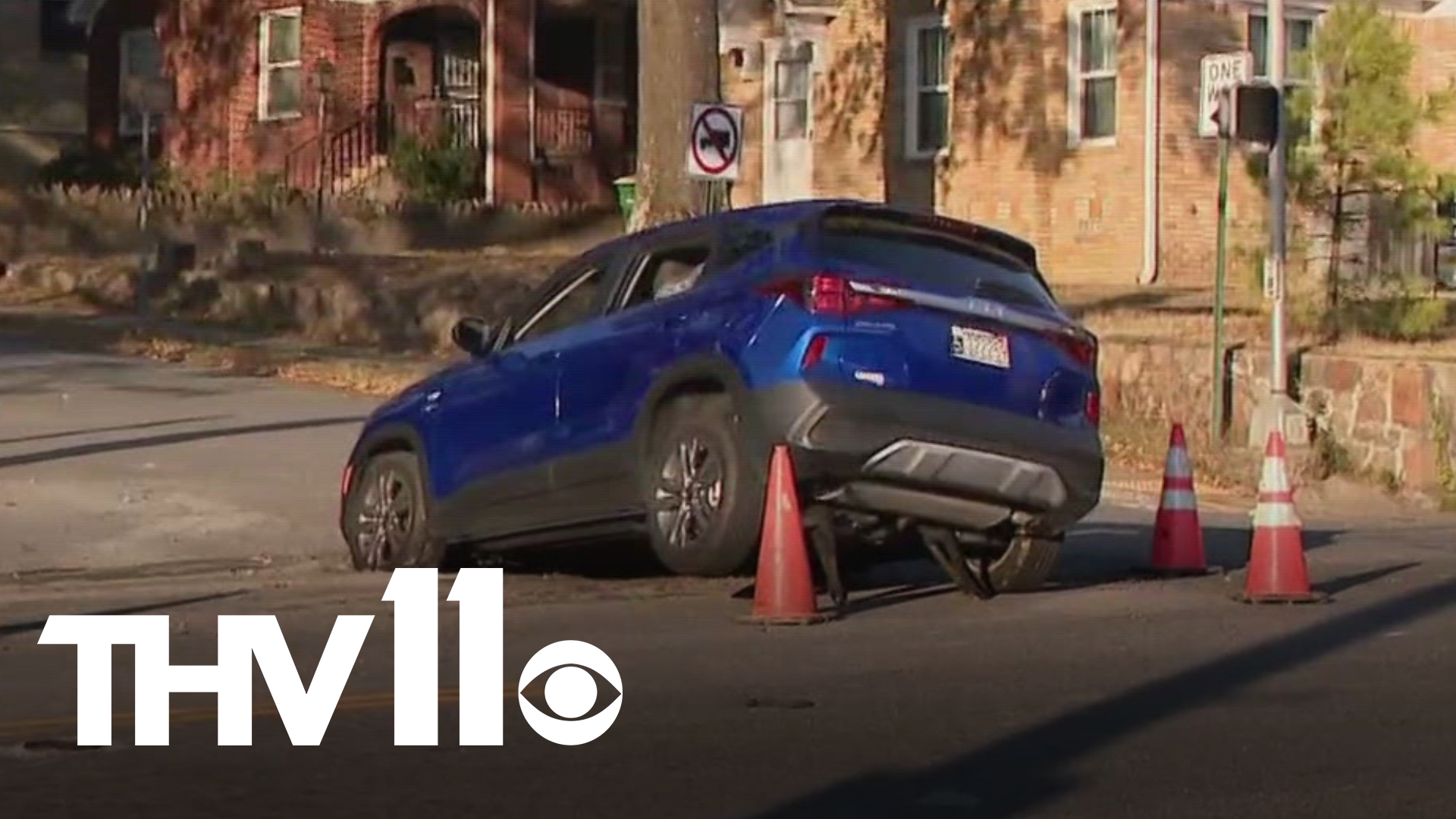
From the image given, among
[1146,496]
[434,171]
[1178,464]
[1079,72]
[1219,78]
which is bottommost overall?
[1146,496]

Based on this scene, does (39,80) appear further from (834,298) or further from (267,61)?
(834,298)

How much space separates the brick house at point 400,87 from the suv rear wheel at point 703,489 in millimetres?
26337

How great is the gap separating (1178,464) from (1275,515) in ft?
4.70

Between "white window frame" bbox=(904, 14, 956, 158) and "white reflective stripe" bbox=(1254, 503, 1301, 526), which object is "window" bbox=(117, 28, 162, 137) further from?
"white reflective stripe" bbox=(1254, 503, 1301, 526)

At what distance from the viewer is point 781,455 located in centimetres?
1170

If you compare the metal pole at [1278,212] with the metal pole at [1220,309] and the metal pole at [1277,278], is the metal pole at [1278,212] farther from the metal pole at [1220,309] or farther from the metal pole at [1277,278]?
the metal pole at [1220,309]

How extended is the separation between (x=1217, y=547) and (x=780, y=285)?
4951 millimetres

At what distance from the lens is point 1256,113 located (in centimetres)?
1995

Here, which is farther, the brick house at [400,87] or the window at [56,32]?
the window at [56,32]

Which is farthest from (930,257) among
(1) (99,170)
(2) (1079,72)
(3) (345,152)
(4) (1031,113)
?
(1) (99,170)

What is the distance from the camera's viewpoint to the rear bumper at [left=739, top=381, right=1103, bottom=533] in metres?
11.9

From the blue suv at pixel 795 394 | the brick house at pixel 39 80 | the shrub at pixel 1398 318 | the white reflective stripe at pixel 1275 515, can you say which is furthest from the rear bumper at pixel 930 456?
the brick house at pixel 39 80

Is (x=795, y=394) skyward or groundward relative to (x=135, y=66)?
groundward

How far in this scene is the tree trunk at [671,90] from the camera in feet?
76.5
